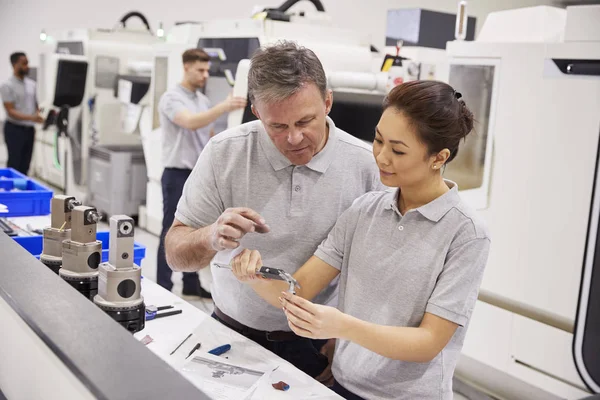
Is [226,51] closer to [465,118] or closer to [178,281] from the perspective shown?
[178,281]

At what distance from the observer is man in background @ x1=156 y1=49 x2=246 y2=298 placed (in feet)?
13.0

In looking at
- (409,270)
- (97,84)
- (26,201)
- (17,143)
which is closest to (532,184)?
(409,270)

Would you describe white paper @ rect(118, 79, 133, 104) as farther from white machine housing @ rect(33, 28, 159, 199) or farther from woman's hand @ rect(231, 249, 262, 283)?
woman's hand @ rect(231, 249, 262, 283)

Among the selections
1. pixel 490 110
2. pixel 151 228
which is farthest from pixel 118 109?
pixel 490 110

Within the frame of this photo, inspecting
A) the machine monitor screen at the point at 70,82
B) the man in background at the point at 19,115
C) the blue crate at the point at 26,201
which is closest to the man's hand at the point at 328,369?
the blue crate at the point at 26,201

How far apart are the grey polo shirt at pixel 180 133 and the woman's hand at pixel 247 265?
2.64 m

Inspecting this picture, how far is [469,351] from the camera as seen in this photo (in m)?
3.06

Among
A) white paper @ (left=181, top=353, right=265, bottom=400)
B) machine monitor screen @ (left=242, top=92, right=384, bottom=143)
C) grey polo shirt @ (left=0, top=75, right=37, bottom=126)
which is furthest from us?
grey polo shirt @ (left=0, top=75, right=37, bottom=126)

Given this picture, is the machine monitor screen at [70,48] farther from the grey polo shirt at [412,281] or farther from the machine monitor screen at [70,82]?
the grey polo shirt at [412,281]

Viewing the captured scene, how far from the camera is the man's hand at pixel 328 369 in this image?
5.49ft

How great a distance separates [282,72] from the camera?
147 cm

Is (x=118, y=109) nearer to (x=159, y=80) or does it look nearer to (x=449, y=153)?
(x=159, y=80)

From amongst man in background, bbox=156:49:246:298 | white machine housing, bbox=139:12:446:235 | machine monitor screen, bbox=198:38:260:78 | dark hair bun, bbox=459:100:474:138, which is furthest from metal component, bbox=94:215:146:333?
man in background, bbox=156:49:246:298

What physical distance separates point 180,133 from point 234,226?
8.85ft
